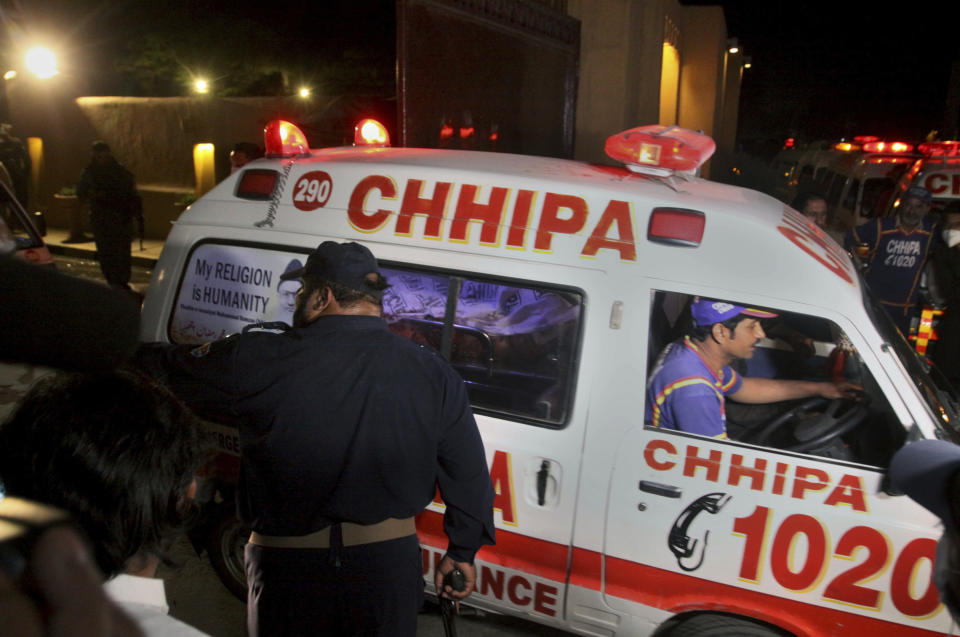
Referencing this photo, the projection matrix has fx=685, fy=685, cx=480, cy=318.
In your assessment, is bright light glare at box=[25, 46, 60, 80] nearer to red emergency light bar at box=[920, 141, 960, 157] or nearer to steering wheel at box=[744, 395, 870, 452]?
steering wheel at box=[744, 395, 870, 452]

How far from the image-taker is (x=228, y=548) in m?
3.29

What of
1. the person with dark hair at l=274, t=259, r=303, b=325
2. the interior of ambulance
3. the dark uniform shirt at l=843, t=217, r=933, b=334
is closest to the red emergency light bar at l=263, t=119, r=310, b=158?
the person with dark hair at l=274, t=259, r=303, b=325

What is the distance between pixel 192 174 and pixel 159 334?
12394mm

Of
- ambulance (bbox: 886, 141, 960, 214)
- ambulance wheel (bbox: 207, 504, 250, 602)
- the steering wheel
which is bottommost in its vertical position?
ambulance wheel (bbox: 207, 504, 250, 602)

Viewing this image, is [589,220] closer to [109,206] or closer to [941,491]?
[941,491]

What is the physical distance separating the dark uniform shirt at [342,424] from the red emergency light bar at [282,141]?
1454 millimetres

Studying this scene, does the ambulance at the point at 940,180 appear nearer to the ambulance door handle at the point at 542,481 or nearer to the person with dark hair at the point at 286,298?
the ambulance door handle at the point at 542,481

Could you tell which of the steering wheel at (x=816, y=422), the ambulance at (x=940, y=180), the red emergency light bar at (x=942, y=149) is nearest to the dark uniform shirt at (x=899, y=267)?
the ambulance at (x=940, y=180)

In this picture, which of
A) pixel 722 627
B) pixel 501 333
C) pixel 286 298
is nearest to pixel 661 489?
pixel 722 627

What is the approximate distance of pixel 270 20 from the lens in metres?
24.2

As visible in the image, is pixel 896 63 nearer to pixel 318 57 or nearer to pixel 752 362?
pixel 318 57

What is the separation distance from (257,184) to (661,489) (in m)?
2.22

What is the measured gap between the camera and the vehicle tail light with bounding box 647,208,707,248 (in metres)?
2.52

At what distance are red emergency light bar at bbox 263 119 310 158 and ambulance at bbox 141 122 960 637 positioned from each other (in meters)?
0.19
